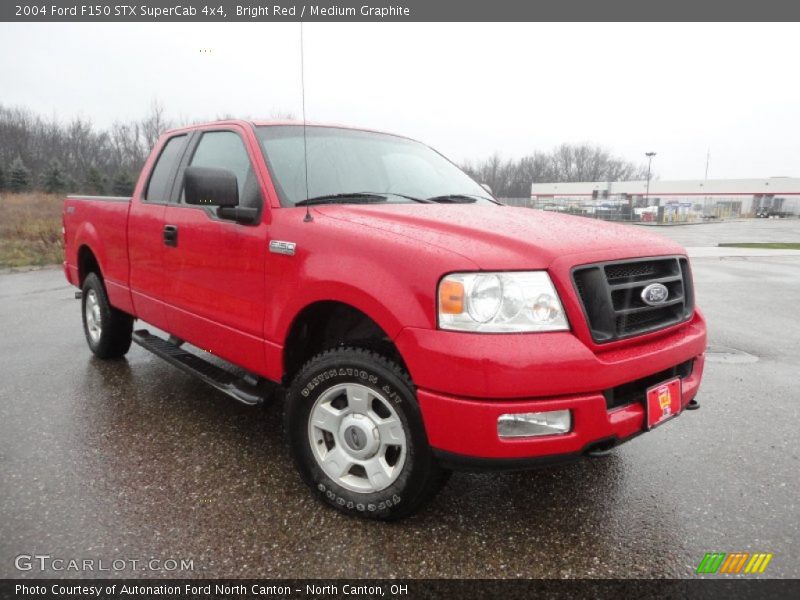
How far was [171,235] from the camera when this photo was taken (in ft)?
11.7

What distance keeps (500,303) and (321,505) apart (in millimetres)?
1338

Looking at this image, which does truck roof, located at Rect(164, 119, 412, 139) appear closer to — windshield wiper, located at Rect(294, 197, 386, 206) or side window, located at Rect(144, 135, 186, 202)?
side window, located at Rect(144, 135, 186, 202)

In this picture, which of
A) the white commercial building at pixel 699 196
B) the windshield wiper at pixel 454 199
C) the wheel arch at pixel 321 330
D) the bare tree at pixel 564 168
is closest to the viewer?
the wheel arch at pixel 321 330

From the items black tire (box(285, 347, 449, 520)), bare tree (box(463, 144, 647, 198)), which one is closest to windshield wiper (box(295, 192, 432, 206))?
black tire (box(285, 347, 449, 520))

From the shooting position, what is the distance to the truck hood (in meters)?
2.20

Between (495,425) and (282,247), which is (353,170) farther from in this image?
(495,425)

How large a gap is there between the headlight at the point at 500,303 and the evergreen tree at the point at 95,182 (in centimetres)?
4412

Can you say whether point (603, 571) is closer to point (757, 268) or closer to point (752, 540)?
point (752, 540)

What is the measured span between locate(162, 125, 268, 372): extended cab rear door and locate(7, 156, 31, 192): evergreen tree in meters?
45.5

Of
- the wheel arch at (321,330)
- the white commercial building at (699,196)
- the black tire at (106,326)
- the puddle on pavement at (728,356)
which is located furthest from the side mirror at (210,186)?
the white commercial building at (699,196)

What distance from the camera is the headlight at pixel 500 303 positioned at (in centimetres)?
213

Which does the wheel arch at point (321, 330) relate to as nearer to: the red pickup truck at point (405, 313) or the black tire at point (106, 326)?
the red pickup truck at point (405, 313)

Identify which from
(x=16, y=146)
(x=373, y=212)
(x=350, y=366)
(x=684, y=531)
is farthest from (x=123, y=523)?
(x=16, y=146)

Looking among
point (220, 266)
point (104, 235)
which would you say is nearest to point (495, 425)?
point (220, 266)
